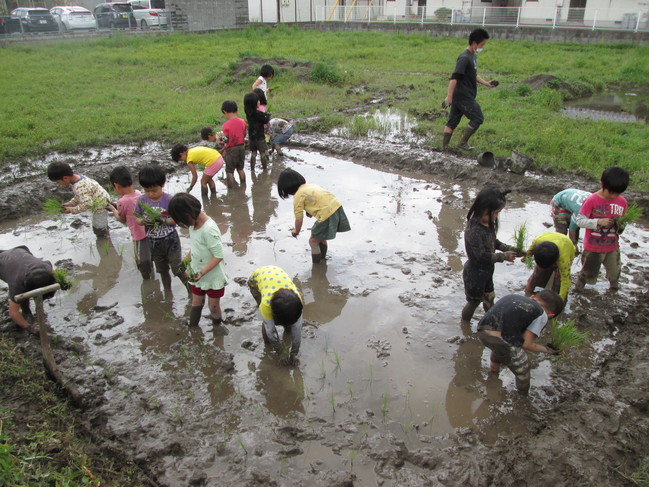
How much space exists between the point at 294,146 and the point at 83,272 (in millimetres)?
5291

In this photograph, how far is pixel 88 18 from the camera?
24734 mm

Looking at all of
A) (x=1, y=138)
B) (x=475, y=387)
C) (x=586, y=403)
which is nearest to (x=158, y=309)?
(x=475, y=387)

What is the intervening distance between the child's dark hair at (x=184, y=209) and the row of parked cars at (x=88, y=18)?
23.2 metres

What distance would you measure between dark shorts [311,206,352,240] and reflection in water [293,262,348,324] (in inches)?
16.5

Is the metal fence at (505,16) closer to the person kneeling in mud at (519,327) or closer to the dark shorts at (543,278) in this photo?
the dark shorts at (543,278)

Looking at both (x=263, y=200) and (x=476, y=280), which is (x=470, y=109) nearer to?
(x=263, y=200)

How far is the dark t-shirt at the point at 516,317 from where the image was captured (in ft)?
11.5

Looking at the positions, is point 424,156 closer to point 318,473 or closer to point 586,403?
point 586,403

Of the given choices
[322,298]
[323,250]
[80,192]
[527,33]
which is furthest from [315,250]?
[527,33]

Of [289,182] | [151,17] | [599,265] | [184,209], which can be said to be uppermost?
[151,17]

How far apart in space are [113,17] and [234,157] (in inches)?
863

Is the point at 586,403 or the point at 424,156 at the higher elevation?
the point at 424,156

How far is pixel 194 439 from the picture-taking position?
11.0ft

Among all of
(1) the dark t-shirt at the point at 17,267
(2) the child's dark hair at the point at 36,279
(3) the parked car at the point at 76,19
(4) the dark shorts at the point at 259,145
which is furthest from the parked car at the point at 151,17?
(2) the child's dark hair at the point at 36,279
